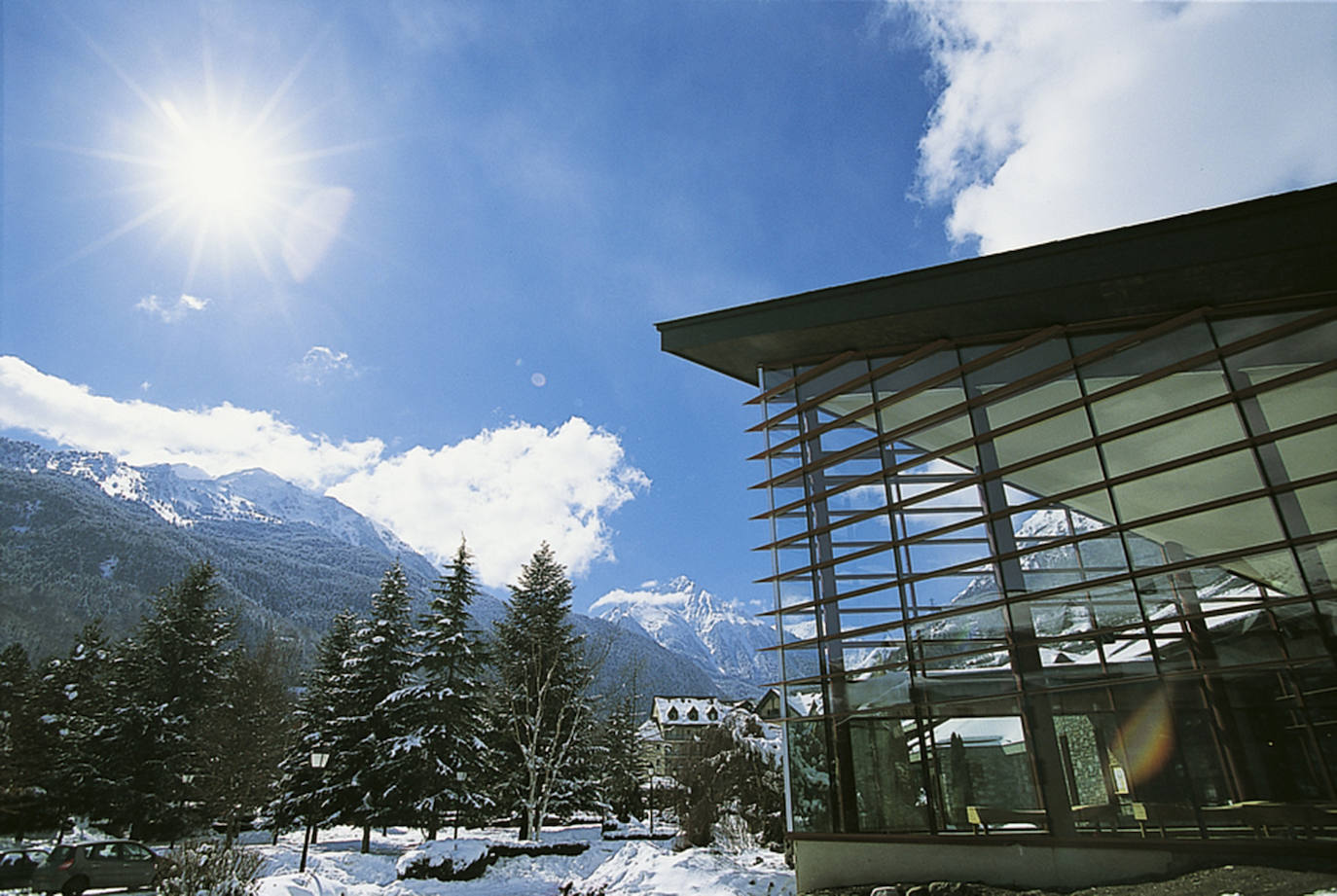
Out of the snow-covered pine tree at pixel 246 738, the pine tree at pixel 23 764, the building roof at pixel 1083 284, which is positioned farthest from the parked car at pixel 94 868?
the building roof at pixel 1083 284

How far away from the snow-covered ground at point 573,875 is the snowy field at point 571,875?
0.06 feet

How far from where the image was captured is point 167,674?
30.9 meters

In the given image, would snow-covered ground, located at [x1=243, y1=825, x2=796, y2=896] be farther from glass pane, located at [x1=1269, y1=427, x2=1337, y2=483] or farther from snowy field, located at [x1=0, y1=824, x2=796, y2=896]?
glass pane, located at [x1=1269, y1=427, x2=1337, y2=483]

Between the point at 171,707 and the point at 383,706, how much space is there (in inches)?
382

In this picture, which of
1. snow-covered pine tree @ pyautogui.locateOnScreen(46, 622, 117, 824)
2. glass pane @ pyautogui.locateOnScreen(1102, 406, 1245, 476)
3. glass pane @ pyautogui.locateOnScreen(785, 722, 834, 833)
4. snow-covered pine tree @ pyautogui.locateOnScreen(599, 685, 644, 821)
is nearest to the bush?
glass pane @ pyautogui.locateOnScreen(785, 722, 834, 833)

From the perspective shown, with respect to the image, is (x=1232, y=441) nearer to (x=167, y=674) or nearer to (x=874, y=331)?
(x=874, y=331)

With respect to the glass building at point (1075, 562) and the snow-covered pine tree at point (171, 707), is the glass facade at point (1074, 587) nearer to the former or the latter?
the glass building at point (1075, 562)

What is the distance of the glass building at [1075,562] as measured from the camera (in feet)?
27.2

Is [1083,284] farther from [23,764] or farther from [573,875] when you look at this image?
[23,764]

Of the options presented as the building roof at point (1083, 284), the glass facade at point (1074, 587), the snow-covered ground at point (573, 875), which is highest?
the building roof at point (1083, 284)

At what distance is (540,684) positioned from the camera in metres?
31.8

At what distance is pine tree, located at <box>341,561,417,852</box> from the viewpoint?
27.8 meters

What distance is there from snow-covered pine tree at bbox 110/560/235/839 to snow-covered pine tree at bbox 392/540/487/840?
8745mm

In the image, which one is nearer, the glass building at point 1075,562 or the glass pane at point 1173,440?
the glass building at point 1075,562
